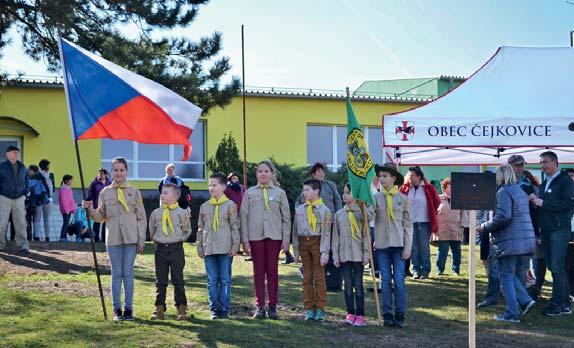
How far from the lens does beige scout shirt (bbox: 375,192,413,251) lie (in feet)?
31.7

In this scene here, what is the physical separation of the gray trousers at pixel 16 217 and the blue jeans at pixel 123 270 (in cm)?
645

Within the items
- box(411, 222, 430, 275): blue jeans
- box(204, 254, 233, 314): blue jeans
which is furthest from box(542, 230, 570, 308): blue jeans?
box(204, 254, 233, 314): blue jeans

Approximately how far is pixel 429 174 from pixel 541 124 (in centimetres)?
2210

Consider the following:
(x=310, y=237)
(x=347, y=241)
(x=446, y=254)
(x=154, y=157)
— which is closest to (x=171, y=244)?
(x=310, y=237)

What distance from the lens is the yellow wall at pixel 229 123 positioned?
86.9ft

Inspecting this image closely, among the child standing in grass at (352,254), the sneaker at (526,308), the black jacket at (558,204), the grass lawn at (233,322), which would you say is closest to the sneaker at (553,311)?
the grass lawn at (233,322)

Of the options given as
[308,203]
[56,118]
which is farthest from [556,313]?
[56,118]

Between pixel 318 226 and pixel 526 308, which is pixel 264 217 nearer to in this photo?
pixel 318 226

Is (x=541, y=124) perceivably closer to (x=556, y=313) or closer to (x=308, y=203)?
(x=556, y=313)

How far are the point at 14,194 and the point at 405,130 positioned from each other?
7.82m

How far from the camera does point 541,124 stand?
11.1m

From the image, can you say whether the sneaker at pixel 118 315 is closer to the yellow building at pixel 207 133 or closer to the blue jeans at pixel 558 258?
the blue jeans at pixel 558 258

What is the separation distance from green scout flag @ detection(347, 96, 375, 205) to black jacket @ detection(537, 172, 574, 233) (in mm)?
2539

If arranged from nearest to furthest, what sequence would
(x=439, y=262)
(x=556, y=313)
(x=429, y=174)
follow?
1. (x=556, y=313)
2. (x=439, y=262)
3. (x=429, y=174)
